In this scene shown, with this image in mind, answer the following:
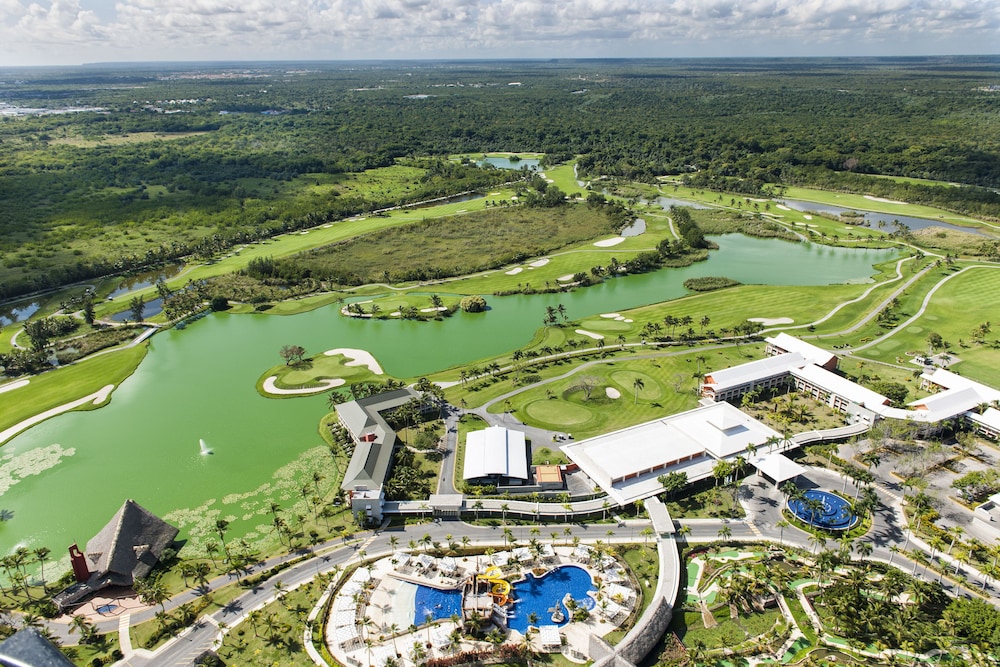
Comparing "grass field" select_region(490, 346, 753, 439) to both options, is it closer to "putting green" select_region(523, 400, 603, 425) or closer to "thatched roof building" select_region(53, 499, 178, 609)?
"putting green" select_region(523, 400, 603, 425)

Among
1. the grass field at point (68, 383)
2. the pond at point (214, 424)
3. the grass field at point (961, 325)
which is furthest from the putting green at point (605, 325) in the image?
the grass field at point (68, 383)

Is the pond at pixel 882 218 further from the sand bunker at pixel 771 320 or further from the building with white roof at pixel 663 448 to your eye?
the building with white roof at pixel 663 448

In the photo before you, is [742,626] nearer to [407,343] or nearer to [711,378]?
[711,378]

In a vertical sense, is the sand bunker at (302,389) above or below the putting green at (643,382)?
below

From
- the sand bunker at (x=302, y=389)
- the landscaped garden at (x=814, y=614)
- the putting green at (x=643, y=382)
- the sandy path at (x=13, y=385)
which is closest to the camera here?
the landscaped garden at (x=814, y=614)

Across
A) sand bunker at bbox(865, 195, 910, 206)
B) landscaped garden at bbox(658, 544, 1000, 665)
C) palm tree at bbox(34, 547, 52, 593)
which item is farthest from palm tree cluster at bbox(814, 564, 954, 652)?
sand bunker at bbox(865, 195, 910, 206)

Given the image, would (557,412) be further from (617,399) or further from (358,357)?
(358,357)

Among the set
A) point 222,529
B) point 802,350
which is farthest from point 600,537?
point 802,350
